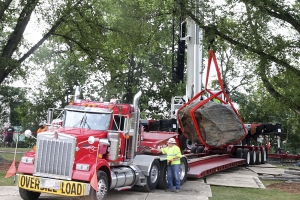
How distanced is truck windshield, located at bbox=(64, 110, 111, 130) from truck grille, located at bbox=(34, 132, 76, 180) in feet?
3.68

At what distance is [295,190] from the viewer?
13.8m

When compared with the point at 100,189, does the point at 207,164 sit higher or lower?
higher

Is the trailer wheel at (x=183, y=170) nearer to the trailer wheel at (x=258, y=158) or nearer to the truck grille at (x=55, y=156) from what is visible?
the truck grille at (x=55, y=156)

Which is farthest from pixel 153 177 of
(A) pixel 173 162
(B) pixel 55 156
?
(B) pixel 55 156

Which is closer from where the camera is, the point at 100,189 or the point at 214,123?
the point at 100,189

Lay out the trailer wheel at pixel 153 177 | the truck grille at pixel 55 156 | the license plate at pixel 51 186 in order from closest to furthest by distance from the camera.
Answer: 1. the license plate at pixel 51 186
2. the truck grille at pixel 55 156
3. the trailer wheel at pixel 153 177

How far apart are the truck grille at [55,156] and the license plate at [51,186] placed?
21cm

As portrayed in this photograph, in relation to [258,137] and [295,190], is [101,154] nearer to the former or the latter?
[295,190]

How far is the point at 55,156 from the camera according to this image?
959cm

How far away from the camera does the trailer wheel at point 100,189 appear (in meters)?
9.23

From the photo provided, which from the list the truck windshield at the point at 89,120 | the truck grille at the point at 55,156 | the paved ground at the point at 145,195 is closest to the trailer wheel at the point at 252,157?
the paved ground at the point at 145,195

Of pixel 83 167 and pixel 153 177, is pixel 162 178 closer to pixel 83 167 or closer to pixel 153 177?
pixel 153 177

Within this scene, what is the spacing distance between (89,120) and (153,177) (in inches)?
109

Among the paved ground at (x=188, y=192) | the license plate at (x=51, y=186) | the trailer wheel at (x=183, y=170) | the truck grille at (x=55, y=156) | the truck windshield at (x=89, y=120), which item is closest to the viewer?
the license plate at (x=51, y=186)
